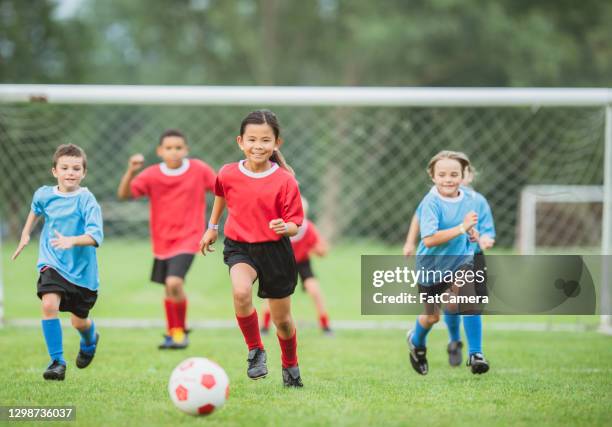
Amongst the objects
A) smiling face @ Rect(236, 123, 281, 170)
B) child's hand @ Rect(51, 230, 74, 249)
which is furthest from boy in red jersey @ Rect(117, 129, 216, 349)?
smiling face @ Rect(236, 123, 281, 170)

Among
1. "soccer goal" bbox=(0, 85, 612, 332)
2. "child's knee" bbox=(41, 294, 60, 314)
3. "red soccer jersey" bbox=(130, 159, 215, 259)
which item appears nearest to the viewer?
"child's knee" bbox=(41, 294, 60, 314)

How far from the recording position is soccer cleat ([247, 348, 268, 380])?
14.8 ft

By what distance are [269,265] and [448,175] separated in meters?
1.49

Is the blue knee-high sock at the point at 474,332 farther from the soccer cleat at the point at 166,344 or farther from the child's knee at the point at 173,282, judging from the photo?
the soccer cleat at the point at 166,344

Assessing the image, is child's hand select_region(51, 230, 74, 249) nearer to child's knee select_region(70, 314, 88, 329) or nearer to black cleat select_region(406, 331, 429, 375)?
child's knee select_region(70, 314, 88, 329)

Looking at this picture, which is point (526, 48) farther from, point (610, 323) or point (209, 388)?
point (209, 388)

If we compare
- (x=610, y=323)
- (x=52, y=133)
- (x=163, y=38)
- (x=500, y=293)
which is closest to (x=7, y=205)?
(x=52, y=133)

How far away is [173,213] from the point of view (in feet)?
21.7

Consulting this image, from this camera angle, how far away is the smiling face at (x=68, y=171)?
16.3 ft

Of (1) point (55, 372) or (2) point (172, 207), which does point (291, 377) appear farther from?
(2) point (172, 207)

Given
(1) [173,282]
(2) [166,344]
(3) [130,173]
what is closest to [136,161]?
(3) [130,173]

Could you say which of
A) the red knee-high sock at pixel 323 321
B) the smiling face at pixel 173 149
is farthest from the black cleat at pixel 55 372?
the red knee-high sock at pixel 323 321

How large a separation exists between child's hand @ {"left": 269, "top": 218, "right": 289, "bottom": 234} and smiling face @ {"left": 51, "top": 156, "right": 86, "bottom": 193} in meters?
1.53

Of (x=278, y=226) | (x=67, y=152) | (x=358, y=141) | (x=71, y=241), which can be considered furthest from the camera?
(x=358, y=141)
